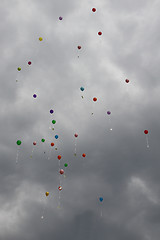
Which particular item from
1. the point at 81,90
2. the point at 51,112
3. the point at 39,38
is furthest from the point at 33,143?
the point at 39,38

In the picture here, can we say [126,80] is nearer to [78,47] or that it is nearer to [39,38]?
[78,47]

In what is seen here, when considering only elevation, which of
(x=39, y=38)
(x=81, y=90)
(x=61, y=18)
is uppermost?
(x=61, y=18)

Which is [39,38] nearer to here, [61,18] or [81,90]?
[61,18]

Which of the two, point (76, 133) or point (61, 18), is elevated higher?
point (61, 18)

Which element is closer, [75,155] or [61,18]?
[75,155]

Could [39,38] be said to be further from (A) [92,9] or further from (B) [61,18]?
(A) [92,9]

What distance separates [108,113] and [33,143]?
33.6 ft

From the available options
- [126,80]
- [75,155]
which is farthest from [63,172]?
[126,80]

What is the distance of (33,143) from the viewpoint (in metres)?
37.8

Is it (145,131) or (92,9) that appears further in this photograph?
(145,131)

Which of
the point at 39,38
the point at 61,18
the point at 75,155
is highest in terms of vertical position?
the point at 61,18

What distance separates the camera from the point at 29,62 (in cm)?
3706

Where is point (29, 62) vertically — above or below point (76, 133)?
above

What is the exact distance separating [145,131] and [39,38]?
58.4 feet
